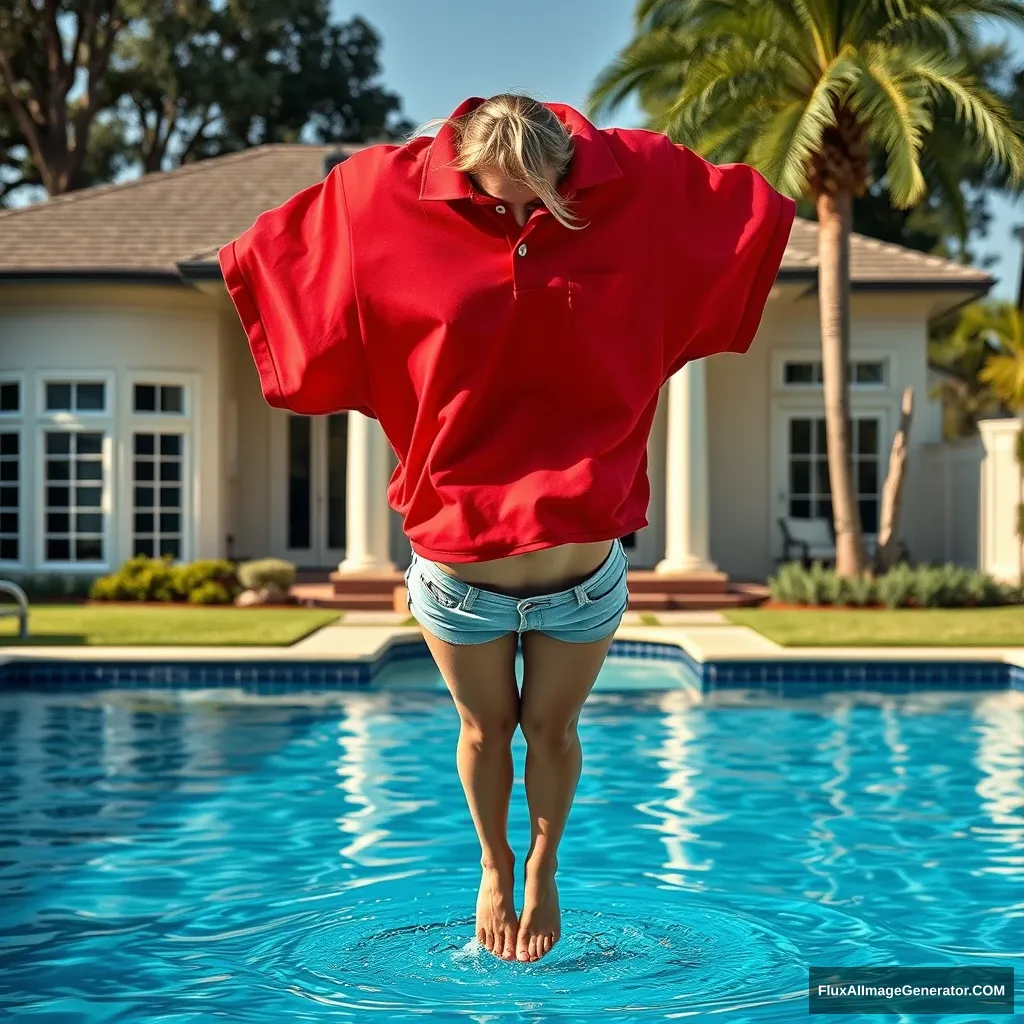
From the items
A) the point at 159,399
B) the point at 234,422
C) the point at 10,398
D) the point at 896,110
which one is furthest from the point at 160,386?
the point at 896,110

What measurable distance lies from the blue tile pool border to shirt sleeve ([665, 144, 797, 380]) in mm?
7312

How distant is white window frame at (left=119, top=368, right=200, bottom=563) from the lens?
16.9 meters

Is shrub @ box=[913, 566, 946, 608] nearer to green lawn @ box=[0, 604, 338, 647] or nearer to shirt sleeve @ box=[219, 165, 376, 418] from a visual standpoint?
green lawn @ box=[0, 604, 338, 647]

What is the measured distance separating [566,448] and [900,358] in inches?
639

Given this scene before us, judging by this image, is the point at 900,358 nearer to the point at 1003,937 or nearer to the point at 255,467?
the point at 255,467

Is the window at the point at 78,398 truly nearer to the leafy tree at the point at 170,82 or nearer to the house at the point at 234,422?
the house at the point at 234,422

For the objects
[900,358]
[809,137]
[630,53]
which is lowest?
[900,358]

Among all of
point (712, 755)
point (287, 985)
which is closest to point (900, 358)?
point (712, 755)

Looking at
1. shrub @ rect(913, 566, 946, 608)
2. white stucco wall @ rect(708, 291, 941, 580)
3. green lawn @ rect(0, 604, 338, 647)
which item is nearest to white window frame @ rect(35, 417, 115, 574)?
green lawn @ rect(0, 604, 338, 647)

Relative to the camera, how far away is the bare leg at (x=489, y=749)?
118 inches

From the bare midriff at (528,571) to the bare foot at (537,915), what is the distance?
0.72m

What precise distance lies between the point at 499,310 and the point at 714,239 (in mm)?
500

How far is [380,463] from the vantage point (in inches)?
632

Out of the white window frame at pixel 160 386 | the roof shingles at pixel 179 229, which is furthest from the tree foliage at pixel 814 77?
the white window frame at pixel 160 386
